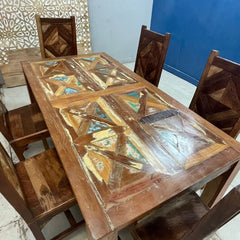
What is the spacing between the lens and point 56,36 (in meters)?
1.98

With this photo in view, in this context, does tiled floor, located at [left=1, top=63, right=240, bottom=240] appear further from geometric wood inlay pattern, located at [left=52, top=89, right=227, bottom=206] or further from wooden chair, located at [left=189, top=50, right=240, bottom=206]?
geometric wood inlay pattern, located at [left=52, top=89, right=227, bottom=206]

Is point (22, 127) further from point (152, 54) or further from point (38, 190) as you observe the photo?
point (152, 54)

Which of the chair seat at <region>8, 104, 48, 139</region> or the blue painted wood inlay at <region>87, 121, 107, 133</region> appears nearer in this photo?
the blue painted wood inlay at <region>87, 121, 107, 133</region>

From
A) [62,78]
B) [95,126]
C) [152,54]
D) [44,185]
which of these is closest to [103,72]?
[62,78]

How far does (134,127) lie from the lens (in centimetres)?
95

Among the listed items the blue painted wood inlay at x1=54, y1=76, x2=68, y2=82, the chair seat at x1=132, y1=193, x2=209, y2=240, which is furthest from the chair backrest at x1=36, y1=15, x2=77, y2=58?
the chair seat at x1=132, y1=193, x2=209, y2=240

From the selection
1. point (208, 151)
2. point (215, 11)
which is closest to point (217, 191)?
point (208, 151)

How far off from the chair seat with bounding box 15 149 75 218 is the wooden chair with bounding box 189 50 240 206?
0.80 metres

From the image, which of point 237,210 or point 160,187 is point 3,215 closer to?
point 160,187

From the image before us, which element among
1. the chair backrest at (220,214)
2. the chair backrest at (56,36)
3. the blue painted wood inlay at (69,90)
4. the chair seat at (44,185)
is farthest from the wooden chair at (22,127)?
the chair backrest at (220,214)

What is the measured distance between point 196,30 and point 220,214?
3142 mm

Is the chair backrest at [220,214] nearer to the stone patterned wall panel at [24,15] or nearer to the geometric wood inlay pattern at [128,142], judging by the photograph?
the geometric wood inlay pattern at [128,142]

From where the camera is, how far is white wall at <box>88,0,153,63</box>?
3193 mm

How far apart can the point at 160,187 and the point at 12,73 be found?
2.92 meters
